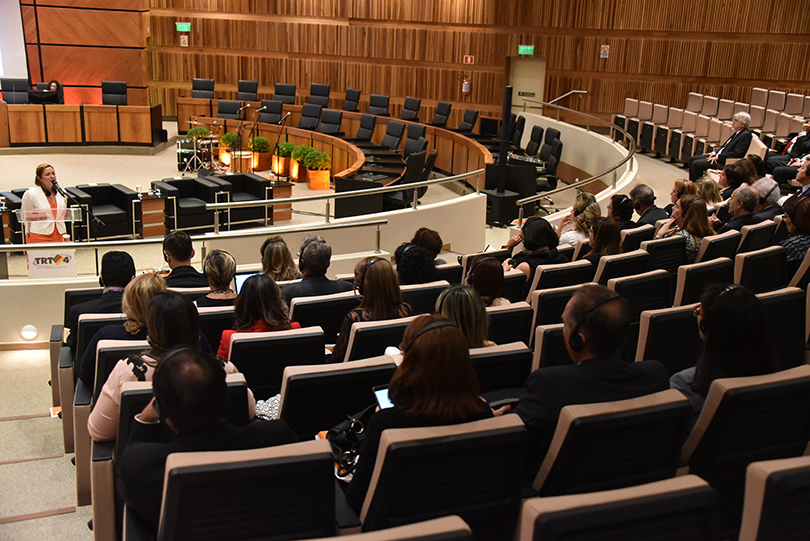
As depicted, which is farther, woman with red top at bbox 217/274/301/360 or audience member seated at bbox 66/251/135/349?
audience member seated at bbox 66/251/135/349

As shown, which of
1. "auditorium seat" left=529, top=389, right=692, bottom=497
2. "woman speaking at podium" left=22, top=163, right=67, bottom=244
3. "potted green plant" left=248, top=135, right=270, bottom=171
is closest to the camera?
"auditorium seat" left=529, top=389, right=692, bottom=497

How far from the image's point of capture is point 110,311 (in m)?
3.88

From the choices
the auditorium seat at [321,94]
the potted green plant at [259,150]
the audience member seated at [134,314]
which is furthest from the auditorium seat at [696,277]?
the auditorium seat at [321,94]

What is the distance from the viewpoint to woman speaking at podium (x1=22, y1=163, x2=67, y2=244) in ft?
21.3

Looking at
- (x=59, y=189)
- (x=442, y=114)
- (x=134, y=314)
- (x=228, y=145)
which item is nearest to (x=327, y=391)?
(x=134, y=314)

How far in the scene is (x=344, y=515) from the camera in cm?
200

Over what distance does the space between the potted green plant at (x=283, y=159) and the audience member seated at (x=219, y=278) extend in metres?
8.73

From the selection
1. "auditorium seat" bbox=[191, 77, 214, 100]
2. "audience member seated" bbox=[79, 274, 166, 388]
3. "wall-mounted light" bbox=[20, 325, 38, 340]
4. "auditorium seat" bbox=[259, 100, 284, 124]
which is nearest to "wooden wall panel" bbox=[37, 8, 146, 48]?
"auditorium seat" bbox=[191, 77, 214, 100]

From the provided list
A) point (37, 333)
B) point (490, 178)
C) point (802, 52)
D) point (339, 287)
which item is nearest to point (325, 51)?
point (490, 178)

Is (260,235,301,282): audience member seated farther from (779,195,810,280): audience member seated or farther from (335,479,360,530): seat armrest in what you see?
(779,195,810,280): audience member seated

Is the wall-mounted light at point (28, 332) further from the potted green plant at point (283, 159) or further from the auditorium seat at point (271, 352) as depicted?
the potted green plant at point (283, 159)

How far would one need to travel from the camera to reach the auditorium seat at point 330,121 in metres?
13.9

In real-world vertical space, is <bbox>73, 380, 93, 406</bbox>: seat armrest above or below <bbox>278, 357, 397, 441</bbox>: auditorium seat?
below

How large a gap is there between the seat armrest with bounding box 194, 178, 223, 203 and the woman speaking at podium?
173 cm
